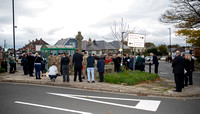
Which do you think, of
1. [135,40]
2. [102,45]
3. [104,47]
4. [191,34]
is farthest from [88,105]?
[102,45]

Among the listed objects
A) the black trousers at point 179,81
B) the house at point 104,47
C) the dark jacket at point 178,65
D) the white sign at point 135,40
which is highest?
the house at point 104,47

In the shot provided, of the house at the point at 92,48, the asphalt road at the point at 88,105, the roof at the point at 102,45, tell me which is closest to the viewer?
the asphalt road at the point at 88,105

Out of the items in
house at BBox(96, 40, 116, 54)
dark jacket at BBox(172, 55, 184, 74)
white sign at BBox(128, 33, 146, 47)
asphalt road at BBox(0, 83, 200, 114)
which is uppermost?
house at BBox(96, 40, 116, 54)

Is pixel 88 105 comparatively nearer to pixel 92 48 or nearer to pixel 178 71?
pixel 178 71

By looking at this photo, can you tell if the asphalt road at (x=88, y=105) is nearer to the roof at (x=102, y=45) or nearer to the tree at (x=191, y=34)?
the tree at (x=191, y=34)

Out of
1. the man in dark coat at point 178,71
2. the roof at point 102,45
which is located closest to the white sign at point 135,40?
the man in dark coat at point 178,71

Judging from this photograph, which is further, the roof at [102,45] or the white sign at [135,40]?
the roof at [102,45]

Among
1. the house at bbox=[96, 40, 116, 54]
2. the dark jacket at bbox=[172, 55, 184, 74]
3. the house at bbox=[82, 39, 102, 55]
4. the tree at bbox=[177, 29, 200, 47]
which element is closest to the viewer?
the dark jacket at bbox=[172, 55, 184, 74]

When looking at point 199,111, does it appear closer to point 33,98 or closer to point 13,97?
point 33,98

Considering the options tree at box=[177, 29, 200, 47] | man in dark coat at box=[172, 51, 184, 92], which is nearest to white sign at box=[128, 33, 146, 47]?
man in dark coat at box=[172, 51, 184, 92]

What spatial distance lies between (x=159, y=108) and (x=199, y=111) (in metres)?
1.21

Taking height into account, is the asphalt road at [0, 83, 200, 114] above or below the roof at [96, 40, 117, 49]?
below

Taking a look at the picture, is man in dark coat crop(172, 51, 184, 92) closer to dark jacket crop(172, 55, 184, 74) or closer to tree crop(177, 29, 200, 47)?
dark jacket crop(172, 55, 184, 74)

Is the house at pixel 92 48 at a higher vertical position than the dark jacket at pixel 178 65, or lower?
higher
